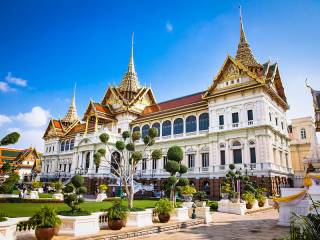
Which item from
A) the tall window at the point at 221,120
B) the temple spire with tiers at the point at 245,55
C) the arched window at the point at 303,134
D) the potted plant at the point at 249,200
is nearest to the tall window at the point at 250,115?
the tall window at the point at 221,120

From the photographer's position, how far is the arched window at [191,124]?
103 feet

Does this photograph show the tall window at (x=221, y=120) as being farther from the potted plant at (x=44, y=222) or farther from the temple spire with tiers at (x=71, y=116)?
the temple spire with tiers at (x=71, y=116)

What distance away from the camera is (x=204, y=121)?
30.7 metres

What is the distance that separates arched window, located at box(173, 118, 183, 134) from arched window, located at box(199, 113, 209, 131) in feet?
9.22

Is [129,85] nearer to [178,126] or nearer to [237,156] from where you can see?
[178,126]

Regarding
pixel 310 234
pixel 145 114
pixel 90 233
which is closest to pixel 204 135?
pixel 145 114

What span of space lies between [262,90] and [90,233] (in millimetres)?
22805

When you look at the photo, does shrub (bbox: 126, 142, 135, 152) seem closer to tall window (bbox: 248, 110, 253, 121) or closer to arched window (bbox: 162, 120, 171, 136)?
tall window (bbox: 248, 110, 253, 121)

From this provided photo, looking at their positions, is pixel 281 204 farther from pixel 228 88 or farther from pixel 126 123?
pixel 126 123

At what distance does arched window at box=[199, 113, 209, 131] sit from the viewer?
99.6 ft

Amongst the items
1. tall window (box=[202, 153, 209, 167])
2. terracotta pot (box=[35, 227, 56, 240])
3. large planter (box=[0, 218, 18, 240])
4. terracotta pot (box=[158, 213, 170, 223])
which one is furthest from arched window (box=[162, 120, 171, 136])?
large planter (box=[0, 218, 18, 240])

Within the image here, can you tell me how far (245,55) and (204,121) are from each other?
34.6 feet

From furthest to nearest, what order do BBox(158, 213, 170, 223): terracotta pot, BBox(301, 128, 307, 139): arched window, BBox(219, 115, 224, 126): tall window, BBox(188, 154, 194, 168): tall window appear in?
BBox(301, 128, 307, 139): arched window, BBox(188, 154, 194, 168): tall window, BBox(219, 115, 224, 126): tall window, BBox(158, 213, 170, 223): terracotta pot

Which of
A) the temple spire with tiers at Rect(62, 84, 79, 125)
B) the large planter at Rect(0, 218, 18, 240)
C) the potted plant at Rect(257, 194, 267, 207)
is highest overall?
the temple spire with tiers at Rect(62, 84, 79, 125)
